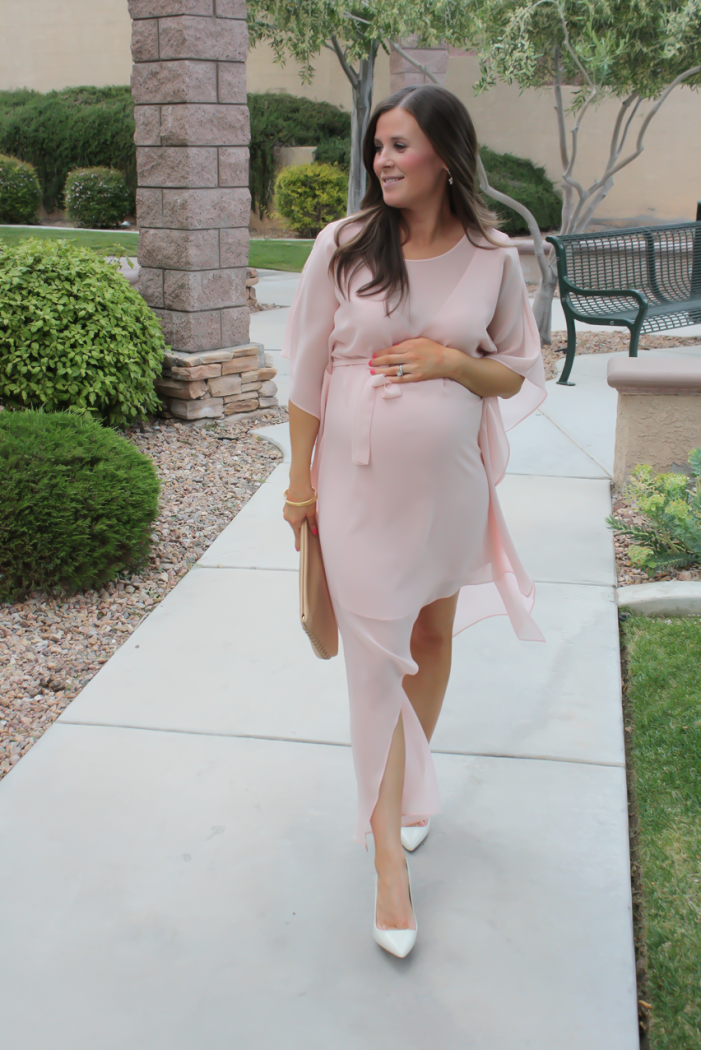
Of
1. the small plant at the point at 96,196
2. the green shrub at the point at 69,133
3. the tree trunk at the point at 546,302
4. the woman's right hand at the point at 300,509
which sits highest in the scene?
the green shrub at the point at 69,133

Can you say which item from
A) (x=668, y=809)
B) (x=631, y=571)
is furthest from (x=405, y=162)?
(x=631, y=571)

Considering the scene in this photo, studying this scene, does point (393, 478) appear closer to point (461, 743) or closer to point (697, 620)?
point (461, 743)

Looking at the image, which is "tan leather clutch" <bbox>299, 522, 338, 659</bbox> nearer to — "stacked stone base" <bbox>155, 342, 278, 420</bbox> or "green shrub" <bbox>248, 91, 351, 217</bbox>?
"stacked stone base" <bbox>155, 342, 278, 420</bbox>

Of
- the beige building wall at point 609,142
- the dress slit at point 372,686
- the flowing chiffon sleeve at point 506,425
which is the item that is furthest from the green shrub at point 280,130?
the dress slit at point 372,686

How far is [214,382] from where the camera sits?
21.0ft

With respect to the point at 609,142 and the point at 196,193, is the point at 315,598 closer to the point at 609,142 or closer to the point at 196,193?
the point at 196,193

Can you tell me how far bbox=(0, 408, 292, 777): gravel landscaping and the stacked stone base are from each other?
0.17m

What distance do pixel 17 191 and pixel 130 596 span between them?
18790mm

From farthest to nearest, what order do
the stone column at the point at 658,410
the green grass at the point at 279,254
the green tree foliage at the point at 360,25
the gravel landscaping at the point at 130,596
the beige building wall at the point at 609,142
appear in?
the beige building wall at the point at 609,142 → the green grass at the point at 279,254 → the green tree foliage at the point at 360,25 → the stone column at the point at 658,410 → the gravel landscaping at the point at 130,596

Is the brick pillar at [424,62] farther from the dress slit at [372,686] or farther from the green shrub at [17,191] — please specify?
the dress slit at [372,686]

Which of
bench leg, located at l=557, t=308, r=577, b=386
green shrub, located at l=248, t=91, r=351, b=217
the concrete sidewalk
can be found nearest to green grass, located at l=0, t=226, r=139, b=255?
green shrub, located at l=248, t=91, r=351, b=217

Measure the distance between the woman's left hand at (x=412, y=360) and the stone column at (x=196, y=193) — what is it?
4.29 meters

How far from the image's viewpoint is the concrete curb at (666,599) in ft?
13.1

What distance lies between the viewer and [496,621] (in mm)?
3943
